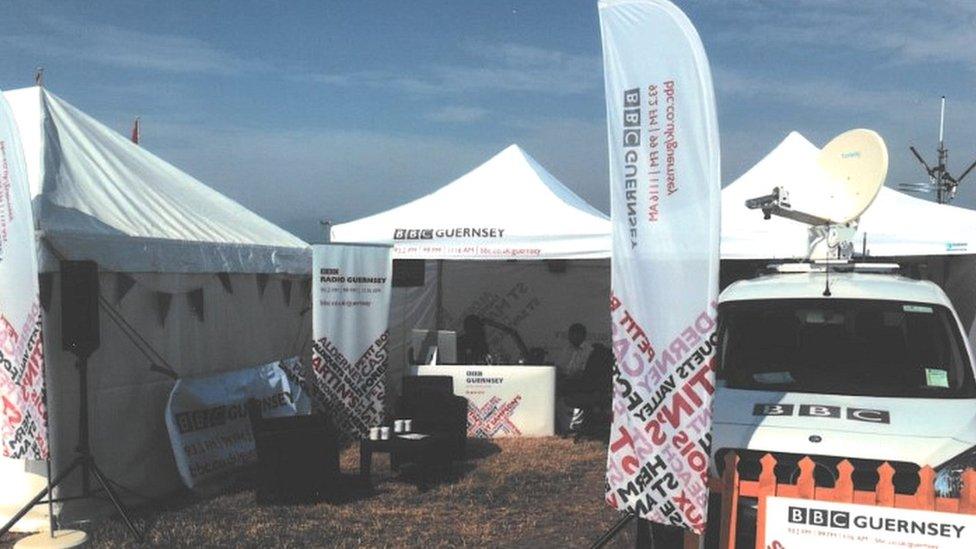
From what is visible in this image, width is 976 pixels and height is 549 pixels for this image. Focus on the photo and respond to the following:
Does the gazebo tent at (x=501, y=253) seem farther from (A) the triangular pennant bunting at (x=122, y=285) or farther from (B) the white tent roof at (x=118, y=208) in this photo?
(A) the triangular pennant bunting at (x=122, y=285)

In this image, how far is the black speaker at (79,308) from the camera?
634 centimetres

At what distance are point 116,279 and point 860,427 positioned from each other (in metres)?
5.95

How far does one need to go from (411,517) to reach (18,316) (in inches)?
133

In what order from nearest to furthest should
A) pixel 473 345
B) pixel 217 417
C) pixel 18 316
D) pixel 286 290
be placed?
pixel 18 316
pixel 217 417
pixel 286 290
pixel 473 345

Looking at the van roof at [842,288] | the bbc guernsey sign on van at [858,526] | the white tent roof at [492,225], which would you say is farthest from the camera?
the white tent roof at [492,225]

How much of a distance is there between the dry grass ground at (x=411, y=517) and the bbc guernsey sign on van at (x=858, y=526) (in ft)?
8.07

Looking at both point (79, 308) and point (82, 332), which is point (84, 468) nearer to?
point (82, 332)

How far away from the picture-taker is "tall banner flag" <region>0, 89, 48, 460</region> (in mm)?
5922

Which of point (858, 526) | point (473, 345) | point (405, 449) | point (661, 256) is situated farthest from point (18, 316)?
point (473, 345)

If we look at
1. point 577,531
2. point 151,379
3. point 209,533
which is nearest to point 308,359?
point 151,379

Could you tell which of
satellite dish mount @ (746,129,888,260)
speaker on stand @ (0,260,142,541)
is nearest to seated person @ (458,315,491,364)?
satellite dish mount @ (746,129,888,260)

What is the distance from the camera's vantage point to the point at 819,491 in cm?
409

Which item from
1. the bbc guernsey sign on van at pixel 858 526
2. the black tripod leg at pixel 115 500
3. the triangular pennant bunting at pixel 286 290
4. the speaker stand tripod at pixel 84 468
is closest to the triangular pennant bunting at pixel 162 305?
the speaker stand tripod at pixel 84 468

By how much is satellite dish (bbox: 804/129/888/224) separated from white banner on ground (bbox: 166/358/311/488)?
19.3 feet
